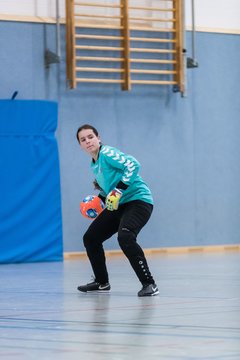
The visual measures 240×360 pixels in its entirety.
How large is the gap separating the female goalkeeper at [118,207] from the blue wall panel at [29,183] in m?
5.99

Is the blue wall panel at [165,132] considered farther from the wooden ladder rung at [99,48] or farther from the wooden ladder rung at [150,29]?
the wooden ladder rung at [150,29]

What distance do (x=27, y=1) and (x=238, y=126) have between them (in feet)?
14.5

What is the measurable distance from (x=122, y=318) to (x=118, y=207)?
7.07ft

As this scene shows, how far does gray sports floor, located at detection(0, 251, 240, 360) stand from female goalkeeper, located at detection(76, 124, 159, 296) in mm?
199

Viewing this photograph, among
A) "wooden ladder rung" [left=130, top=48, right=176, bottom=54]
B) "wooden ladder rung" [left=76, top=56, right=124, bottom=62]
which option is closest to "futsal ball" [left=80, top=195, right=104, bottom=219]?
"wooden ladder rung" [left=76, top=56, right=124, bottom=62]

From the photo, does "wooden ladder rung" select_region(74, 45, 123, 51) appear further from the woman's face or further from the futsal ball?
the woman's face

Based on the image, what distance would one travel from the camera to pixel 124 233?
7.45 m

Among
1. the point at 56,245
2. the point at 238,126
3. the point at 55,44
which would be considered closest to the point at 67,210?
the point at 56,245

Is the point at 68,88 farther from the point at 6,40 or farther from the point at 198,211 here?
the point at 198,211

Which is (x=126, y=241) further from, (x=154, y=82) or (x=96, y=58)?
(x=154, y=82)

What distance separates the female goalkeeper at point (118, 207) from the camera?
744 centimetres

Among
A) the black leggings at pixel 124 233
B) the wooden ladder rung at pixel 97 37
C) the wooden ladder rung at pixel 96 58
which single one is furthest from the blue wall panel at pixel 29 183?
the black leggings at pixel 124 233

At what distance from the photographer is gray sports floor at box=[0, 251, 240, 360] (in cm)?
429

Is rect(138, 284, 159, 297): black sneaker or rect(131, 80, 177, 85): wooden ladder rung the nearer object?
rect(138, 284, 159, 297): black sneaker
